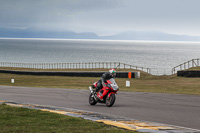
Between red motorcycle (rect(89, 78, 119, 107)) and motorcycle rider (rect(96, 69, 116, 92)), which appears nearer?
red motorcycle (rect(89, 78, 119, 107))

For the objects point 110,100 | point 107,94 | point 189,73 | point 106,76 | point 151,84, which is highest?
point 106,76

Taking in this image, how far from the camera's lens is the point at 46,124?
9469mm

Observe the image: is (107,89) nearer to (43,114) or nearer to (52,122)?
(43,114)

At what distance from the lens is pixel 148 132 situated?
→ 333 inches

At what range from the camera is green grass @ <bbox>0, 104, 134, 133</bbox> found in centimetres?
854

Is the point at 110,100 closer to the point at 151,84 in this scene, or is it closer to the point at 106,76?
the point at 106,76

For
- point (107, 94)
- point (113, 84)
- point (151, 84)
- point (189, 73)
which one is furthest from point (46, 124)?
point (189, 73)

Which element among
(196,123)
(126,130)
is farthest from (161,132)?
(196,123)

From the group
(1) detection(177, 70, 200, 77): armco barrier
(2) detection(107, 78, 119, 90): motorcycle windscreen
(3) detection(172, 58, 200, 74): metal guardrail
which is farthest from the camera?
(3) detection(172, 58, 200, 74): metal guardrail

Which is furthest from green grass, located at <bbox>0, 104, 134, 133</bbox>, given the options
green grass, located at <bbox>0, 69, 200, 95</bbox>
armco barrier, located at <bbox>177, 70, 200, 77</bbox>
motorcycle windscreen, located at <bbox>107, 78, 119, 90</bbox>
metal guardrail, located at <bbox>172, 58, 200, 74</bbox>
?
metal guardrail, located at <bbox>172, 58, 200, 74</bbox>

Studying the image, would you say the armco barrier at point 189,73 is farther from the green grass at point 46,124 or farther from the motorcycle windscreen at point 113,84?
the green grass at point 46,124

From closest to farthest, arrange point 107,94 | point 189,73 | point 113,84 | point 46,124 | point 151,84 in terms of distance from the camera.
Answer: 1. point 46,124
2. point 113,84
3. point 107,94
4. point 151,84
5. point 189,73

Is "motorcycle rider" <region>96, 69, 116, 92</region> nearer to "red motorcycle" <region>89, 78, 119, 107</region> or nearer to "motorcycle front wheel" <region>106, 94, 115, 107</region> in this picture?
"red motorcycle" <region>89, 78, 119, 107</region>

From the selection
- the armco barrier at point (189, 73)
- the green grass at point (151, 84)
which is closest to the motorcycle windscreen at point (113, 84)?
the green grass at point (151, 84)
